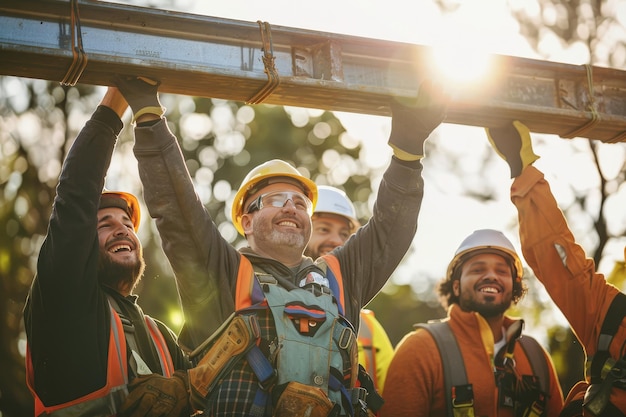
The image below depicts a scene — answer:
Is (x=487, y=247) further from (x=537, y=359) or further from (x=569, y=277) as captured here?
(x=569, y=277)

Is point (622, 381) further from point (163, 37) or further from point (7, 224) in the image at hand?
point (7, 224)

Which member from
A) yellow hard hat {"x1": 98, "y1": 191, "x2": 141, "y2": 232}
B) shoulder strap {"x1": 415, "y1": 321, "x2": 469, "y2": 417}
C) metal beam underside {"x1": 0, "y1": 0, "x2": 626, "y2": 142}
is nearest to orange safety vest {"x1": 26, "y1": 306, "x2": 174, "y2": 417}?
yellow hard hat {"x1": 98, "y1": 191, "x2": 141, "y2": 232}

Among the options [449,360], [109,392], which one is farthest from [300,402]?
[449,360]

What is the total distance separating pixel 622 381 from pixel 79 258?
3.08 meters

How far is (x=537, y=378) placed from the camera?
6086 millimetres

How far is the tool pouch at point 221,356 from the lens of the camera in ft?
13.9

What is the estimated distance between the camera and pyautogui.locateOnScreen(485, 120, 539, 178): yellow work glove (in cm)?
556

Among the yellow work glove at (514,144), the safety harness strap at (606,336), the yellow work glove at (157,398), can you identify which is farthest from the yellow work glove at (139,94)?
the safety harness strap at (606,336)

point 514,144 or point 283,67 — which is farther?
point 514,144

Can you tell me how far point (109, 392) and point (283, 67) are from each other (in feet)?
6.36

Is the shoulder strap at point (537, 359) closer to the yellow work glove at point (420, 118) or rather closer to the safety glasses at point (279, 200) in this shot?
the yellow work glove at point (420, 118)

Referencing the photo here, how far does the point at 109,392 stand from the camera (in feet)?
14.9

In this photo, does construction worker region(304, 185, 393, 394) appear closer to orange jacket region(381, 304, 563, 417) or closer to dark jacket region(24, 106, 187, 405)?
orange jacket region(381, 304, 563, 417)

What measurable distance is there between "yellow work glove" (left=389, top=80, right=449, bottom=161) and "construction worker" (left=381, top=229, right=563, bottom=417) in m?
1.48
